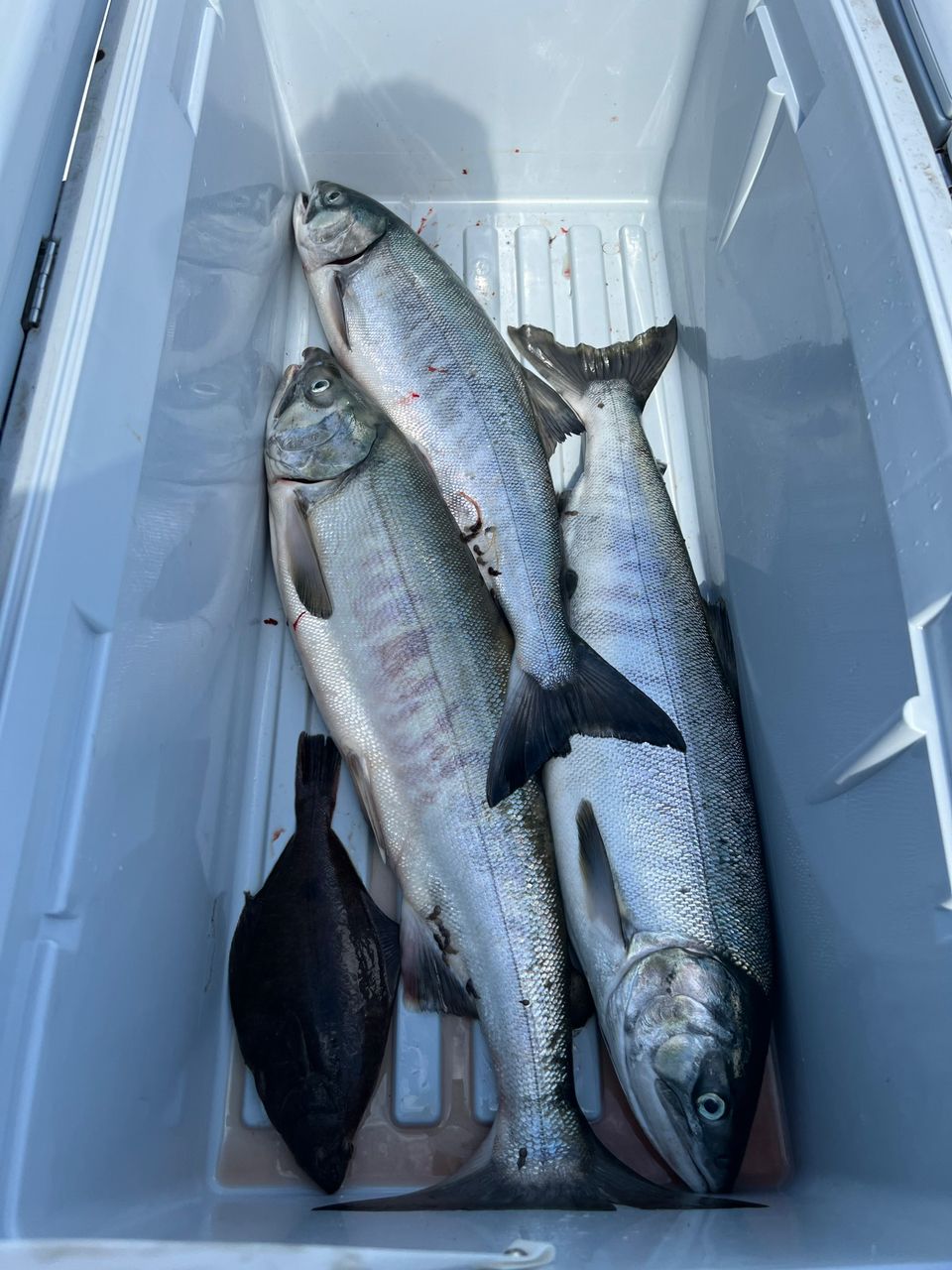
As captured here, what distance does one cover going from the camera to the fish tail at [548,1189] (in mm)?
1133

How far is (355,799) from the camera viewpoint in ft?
5.21

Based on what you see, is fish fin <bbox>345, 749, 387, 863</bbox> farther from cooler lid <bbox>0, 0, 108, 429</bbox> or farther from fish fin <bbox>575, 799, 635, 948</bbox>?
cooler lid <bbox>0, 0, 108, 429</bbox>

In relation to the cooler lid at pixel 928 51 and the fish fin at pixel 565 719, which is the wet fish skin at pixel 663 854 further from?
the cooler lid at pixel 928 51

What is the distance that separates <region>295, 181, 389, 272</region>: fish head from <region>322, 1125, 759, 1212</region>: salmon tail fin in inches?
69.6

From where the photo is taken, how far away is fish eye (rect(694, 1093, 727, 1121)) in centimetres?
120

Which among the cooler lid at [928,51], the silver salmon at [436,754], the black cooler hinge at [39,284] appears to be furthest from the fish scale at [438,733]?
the cooler lid at [928,51]

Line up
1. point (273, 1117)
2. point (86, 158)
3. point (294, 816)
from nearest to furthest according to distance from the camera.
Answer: point (86, 158) < point (273, 1117) < point (294, 816)

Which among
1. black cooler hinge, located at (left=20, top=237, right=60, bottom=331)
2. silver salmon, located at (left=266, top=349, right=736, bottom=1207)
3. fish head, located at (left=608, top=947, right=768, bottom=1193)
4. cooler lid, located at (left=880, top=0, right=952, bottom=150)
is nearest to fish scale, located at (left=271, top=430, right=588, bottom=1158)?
silver salmon, located at (left=266, top=349, right=736, bottom=1207)

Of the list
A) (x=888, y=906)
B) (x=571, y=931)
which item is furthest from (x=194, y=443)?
(x=888, y=906)

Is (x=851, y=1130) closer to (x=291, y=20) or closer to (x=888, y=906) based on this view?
(x=888, y=906)

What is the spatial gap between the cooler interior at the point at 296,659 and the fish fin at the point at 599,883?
0.28m

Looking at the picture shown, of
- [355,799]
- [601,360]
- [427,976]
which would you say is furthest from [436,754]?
[601,360]

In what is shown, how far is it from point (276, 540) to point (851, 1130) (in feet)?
4.47

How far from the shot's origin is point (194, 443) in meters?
1.35
